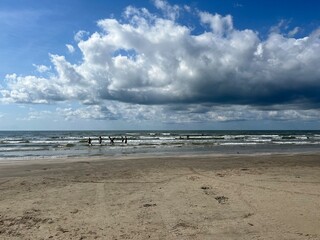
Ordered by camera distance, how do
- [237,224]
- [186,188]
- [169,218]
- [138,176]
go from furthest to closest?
[138,176], [186,188], [169,218], [237,224]

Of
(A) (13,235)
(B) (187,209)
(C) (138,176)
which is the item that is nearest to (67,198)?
(A) (13,235)

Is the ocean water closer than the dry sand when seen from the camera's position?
No

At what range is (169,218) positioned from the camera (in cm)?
741

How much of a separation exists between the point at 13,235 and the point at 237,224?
453cm

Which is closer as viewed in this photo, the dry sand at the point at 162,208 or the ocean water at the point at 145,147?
the dry sand at the point at 162,208

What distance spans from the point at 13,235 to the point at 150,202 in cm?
355

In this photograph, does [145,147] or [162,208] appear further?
[145,147]

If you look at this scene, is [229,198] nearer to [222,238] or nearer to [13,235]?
[222,238]

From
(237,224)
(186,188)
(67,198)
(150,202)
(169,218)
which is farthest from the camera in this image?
(186,188)

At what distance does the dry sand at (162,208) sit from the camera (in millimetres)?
6574

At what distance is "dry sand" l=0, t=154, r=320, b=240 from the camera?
6.57m

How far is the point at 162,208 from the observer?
823cm

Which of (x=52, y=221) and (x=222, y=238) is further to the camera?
(x=52, y=221)

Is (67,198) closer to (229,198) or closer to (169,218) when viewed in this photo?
(169,218)
